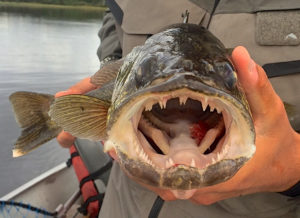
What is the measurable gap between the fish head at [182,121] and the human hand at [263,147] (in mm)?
86

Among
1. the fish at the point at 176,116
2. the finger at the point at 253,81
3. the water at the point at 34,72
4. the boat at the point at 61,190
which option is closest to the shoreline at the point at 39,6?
the water at the point at 34,72

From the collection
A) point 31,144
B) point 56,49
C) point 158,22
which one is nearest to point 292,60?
point 158,22

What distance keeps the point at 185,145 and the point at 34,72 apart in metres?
11.5

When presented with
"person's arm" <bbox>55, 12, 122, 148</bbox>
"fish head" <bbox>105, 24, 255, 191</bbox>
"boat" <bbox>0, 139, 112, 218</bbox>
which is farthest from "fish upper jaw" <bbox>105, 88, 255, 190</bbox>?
"boat" <bbox>0, 139, 112, 218</bbox>

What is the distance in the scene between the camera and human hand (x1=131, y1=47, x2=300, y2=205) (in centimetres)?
128

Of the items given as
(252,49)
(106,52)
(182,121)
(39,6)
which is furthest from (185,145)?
(39,6)

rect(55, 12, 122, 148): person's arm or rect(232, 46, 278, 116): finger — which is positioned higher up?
rect(232, 46, 278, 116): finger

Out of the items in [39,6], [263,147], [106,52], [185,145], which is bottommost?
[39,6]

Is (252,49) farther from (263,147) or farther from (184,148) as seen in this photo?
(184,148)

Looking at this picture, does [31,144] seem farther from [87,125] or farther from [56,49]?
[56,49]

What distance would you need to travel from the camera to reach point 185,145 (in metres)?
1.29

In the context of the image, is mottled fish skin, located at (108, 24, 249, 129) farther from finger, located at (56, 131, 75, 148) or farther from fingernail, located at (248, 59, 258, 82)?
finger, located at (56, 131, 75, 148)

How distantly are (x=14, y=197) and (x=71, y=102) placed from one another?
261 cm

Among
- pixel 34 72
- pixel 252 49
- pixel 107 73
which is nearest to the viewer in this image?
pixel 252 49
